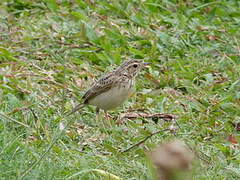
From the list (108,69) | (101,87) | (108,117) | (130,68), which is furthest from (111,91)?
(108,69)

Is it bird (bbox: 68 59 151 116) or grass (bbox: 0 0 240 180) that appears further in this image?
bird (bbox: 68 59 151 116)

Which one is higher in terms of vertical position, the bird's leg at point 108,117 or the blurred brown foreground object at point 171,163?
the blurred brown foreground object at point 171,163

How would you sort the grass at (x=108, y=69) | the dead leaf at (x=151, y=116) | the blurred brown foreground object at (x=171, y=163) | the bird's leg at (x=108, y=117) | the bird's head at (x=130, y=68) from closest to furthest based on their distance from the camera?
1. the blurred brown foreground object at (x=171, y=163)
2. the grass at (x=108, y=69)
3. the bird's leg at (x=108, y=117)
4. the dead leaf at (x=151, y=116)
5. the bird's head at (x=130, y=68)

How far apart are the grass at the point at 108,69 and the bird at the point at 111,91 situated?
0.21m

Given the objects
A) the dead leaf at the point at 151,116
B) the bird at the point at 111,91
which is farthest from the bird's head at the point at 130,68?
the dead leaf at the point at 151,116

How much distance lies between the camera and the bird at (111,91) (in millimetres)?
6398

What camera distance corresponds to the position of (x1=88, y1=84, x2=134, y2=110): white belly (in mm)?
6375

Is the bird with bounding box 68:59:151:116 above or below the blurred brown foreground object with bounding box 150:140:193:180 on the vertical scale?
below

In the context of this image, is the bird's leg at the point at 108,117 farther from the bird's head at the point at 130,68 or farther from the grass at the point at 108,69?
the bird's head at the point at 130,68

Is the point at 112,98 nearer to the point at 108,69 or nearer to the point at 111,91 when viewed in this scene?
the point at 111,91

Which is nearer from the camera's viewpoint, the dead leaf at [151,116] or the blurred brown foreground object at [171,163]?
the blurred brown foreground object at [171,163]

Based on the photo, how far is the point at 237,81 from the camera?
7.63 meters

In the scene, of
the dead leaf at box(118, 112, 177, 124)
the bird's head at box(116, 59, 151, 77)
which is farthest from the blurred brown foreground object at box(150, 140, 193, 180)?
the bird's head at box(116, 59, 151, 77)

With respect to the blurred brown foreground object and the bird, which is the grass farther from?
the blurred brown foreground object
